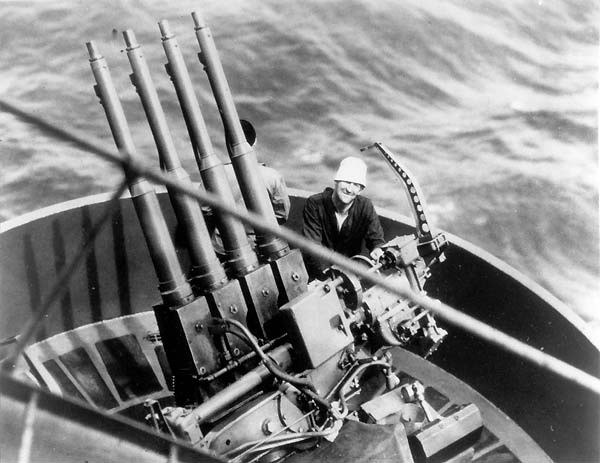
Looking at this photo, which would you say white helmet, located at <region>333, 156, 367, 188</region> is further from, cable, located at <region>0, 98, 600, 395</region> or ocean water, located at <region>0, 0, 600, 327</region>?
ocean water, located at <region>0, 0, 600, 327</region>

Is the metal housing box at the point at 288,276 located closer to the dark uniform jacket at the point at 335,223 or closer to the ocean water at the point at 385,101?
the dark uniform jacket at the point at 335,223

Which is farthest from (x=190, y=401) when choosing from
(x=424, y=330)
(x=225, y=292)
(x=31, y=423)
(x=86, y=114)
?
(x=86, y=114)

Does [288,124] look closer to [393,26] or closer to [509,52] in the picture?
[393,26]

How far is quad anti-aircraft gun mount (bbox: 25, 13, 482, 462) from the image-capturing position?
135 inches

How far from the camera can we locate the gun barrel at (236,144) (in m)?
3.88

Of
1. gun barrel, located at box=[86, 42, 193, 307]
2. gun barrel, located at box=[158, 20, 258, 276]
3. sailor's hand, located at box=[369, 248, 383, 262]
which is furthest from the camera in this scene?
sailor's hand, located at box=[369, 248, 383, 262]

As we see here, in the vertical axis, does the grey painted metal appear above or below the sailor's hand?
above

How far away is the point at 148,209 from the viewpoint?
3.65m

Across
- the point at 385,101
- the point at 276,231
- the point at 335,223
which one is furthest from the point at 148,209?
the point at 385,101

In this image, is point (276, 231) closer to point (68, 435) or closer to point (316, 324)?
point (68, 435)

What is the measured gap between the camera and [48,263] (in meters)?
5.60

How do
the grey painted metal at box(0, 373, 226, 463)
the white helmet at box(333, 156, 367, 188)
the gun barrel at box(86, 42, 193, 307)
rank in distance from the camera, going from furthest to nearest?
the white helmet at box(333, 156, 367, 188)
the gun barrel at box(86, 42, 193, 307)
the grey painted metal at box(0, 373, 226, 463)

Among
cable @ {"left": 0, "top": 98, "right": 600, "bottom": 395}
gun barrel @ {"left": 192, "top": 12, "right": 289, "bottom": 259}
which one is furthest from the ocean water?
cable @ {"left": 0, "top": 98, "right": 600, "bottom": 395}

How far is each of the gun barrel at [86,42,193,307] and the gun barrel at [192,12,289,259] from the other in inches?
21.4
